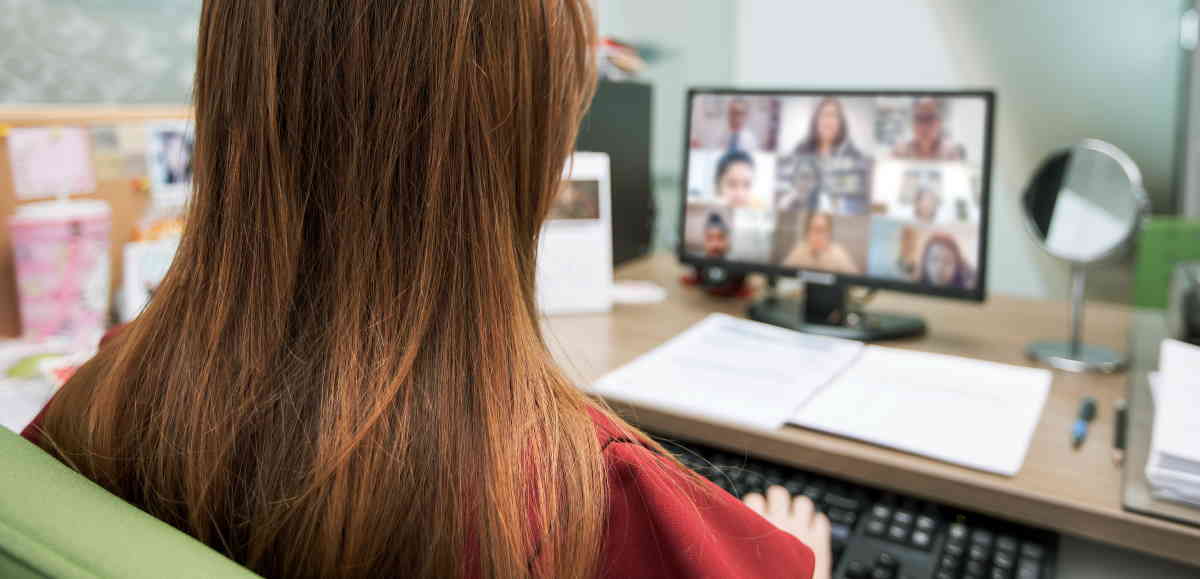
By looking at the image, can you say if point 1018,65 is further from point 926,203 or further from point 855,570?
point 855,570

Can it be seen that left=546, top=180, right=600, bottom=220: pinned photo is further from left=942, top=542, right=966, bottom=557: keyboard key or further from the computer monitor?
left=942, top=542, right=966, bottom=557: keyboard key

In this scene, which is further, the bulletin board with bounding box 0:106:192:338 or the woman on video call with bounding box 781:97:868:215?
the woman on video call with bounding box 781:97:868:215

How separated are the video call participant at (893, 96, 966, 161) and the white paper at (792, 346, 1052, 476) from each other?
276mm

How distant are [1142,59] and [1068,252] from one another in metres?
1.68

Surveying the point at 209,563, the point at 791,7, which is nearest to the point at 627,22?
the point at 791,7

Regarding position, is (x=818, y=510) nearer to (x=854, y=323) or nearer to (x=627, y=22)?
(x=854, y=323)

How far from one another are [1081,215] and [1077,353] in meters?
0.19

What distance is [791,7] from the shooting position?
2.93 metres

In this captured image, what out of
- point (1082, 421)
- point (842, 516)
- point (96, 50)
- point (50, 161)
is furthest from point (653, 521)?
point (96, 50)

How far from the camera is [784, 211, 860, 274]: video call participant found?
124 centimetres

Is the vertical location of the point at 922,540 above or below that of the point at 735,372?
below

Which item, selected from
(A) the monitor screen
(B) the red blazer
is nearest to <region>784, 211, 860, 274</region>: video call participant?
(A) the monitor screen

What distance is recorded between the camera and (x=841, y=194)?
1.22 m

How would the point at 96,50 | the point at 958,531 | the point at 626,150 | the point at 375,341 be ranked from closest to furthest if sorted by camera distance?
the point at 375,341 < the point at 958,531 < the point at 96,50 < the point at 626,150
